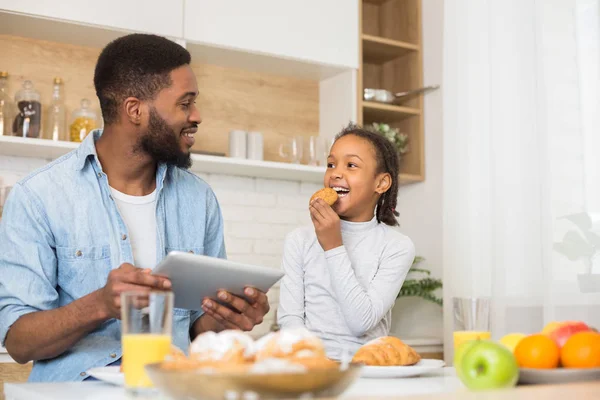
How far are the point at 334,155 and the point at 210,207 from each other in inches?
17.8

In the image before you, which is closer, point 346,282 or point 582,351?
point 582,351

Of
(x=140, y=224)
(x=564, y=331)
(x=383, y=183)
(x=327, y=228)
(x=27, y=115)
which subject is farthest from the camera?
(x=27, y=115)

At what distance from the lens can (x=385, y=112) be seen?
12.8 ft

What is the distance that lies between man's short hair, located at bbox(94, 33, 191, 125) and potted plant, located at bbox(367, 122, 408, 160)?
1.89 m

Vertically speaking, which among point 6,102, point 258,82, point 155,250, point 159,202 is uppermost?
point 258,82

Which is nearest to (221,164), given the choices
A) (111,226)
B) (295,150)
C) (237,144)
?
(237,144)

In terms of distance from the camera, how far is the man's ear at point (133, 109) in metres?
2.02

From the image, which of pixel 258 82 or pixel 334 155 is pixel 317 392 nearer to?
pixel 334 155

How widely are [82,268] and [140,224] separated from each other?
206mm

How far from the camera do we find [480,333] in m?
1.18

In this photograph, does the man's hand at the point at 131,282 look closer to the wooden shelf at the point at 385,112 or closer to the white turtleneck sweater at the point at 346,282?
the white turtleneck sweater at the point at 346,282

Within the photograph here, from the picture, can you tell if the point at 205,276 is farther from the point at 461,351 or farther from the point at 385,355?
the point at 461,351

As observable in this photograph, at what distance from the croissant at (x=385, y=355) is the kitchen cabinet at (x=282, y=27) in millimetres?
2216

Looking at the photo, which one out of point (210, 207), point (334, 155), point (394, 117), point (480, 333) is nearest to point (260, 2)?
point (394, 117)
